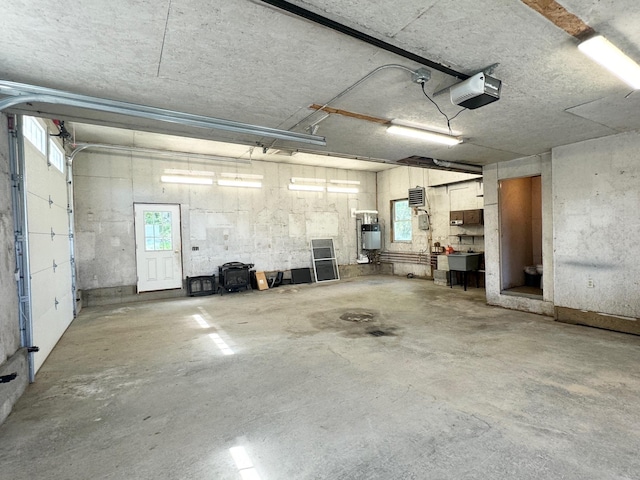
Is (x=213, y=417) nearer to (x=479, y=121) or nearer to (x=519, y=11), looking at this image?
(x=519, y=11)

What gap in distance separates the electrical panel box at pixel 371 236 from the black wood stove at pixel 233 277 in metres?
3.81

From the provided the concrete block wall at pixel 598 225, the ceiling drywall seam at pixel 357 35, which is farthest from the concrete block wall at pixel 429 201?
the ceiling drywall seam at pixel 357 35

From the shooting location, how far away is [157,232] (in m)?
6.98

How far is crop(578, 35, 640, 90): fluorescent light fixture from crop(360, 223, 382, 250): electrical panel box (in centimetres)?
718

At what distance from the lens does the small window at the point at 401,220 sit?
9.47 m

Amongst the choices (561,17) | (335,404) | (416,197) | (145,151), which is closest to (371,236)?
(416,197)

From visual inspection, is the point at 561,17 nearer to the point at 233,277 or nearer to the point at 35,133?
the point at 35,133

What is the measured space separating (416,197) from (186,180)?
6.07 metres

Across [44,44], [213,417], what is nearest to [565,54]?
[44,44]

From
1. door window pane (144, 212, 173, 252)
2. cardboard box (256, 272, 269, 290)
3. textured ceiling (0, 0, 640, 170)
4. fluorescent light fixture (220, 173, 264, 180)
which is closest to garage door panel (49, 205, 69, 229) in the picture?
door window pane (144, 212, 173, 252)

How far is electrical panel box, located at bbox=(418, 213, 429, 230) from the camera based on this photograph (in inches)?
340

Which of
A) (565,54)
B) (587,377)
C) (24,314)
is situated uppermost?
(565,54)

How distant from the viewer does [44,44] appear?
196 cm

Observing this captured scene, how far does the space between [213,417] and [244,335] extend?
1948 millimetres
